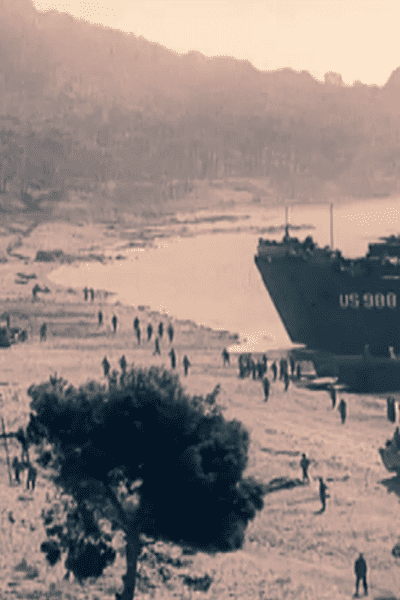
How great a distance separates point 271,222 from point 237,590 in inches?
6072

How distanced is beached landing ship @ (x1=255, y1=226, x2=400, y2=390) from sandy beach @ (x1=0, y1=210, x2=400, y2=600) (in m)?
4.03

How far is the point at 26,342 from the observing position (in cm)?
5847

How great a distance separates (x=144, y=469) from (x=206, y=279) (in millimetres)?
73818

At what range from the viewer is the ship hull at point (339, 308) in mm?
50438

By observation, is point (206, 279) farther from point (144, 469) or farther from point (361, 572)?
point (144, 469)

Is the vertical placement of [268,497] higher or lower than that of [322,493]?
lower

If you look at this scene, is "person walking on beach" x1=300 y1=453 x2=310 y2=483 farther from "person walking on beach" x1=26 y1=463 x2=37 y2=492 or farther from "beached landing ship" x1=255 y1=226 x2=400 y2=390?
"beached landing ship" x1=255 y1=226 x2=400 y2=390

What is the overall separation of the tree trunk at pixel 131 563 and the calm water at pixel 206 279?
120 feet

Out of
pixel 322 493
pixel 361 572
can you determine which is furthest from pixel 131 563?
→ pixel 322 493

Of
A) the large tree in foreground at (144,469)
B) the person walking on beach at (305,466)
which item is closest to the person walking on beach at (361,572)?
the large tree in foreground at (144,469)

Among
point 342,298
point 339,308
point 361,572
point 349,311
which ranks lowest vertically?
point 361,572

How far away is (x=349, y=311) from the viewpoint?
51312mm

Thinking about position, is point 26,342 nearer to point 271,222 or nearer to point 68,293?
point 68,293

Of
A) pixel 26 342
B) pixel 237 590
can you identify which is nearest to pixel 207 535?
pixel 237 590
